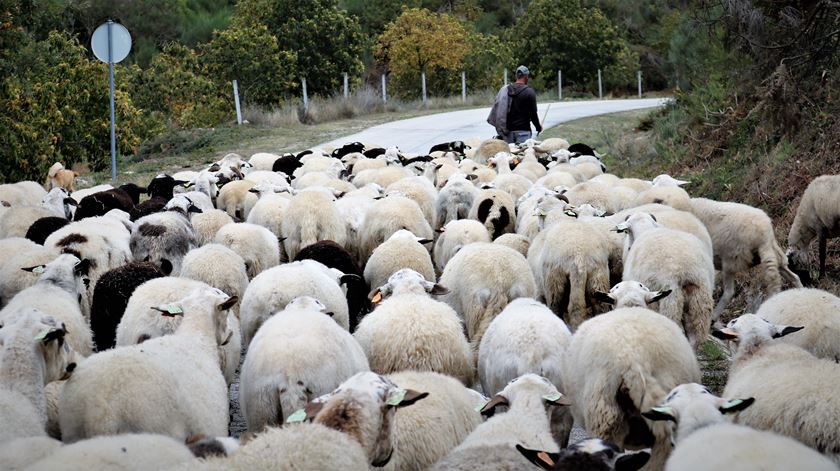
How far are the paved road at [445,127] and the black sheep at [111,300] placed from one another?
50.0 feet

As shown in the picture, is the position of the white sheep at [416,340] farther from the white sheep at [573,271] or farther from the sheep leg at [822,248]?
the sheep leg at [822,248]

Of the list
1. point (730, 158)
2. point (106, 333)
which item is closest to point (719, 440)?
point (106, 333)

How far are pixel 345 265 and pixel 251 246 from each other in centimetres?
102

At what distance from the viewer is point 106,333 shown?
829 cm

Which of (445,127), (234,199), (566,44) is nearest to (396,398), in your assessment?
(234,199)

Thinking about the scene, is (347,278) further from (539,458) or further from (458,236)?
(539,458)

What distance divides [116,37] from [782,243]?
38.2 feet

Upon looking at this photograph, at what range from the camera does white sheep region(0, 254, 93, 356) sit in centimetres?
730

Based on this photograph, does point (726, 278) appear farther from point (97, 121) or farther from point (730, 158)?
point (97, 121)


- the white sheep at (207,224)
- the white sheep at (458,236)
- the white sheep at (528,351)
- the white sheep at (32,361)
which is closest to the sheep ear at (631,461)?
the white sheep at (528,351)

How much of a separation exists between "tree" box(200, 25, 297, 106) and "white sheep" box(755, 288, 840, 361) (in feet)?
101

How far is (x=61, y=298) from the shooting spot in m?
7.64

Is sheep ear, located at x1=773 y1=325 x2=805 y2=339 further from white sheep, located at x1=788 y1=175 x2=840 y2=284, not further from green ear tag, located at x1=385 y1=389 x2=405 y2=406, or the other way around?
white sheep, located at x1=788 y1=175 x2=840 y2=284

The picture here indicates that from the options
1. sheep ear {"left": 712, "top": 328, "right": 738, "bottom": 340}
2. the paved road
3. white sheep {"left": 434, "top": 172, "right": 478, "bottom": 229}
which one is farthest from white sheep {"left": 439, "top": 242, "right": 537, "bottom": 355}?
the paved road
